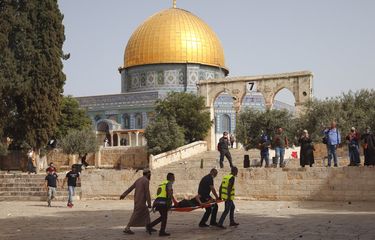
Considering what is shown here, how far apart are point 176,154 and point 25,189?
9.15 metres

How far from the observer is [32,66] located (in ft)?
77.7

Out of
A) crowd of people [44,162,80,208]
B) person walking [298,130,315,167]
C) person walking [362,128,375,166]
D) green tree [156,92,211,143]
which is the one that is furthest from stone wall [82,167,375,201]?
green tree [156,92,211,143]

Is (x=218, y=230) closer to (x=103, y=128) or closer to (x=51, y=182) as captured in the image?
(x=51, y=182)

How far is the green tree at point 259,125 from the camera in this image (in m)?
26.3

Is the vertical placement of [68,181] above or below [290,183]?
above

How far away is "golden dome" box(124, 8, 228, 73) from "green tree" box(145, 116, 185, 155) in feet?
58.9

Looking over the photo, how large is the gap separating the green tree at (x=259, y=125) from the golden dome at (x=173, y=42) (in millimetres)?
21676

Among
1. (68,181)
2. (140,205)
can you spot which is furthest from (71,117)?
(140,205)

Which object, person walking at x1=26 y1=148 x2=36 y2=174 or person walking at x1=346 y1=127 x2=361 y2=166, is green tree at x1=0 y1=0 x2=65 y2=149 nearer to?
person walking at x1=26 y1=148 x2=36 y2=174

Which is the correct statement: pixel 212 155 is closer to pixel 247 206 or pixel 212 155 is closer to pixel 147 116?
pixel 247 206

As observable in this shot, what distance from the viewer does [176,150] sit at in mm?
27906

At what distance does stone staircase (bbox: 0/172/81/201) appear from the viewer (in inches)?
772

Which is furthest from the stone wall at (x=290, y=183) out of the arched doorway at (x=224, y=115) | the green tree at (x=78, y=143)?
the arched doorway at (x=224, y=115)

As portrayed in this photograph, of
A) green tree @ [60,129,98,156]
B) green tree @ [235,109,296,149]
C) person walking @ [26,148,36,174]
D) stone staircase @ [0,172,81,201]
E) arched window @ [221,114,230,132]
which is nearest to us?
stone staircase @ [0,172,81,201]
